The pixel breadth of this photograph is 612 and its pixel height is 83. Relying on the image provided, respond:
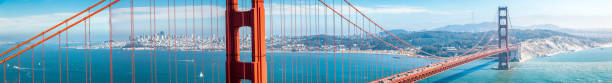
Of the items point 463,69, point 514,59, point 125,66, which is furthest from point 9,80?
point 514,59

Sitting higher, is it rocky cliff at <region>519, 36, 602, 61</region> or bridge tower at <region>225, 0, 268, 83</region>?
bridge tower at <region>225, 0, 268, 83</region>

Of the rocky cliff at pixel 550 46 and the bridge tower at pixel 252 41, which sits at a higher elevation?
the bridge tower at pixel 252 41

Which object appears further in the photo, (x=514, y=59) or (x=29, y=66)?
(x=514, y=59)

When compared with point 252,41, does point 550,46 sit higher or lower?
lower

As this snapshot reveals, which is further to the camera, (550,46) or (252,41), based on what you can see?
(550,46)

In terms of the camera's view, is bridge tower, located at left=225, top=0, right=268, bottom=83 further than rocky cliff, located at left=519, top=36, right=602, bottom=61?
No

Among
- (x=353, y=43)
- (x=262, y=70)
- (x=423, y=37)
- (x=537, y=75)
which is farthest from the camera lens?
(x=423, y=37)

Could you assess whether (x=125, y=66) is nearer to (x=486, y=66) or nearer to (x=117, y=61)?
(x=117, y=61)

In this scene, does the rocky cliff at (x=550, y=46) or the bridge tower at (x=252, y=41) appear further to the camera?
the rocky cliff at (x=550, y=46)
